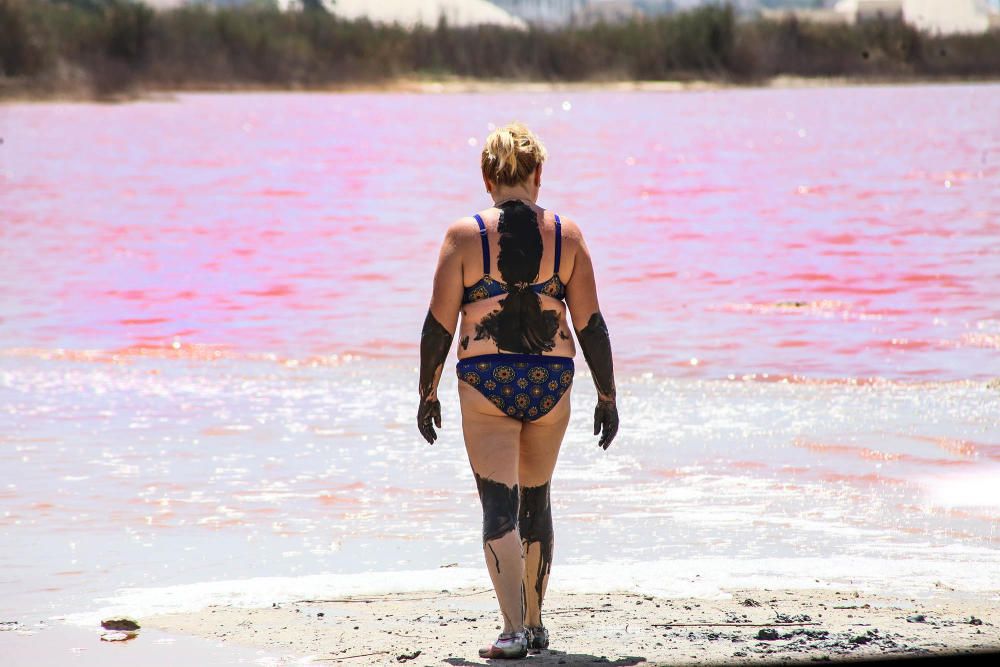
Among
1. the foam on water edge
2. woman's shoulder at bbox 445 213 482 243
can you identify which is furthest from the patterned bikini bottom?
the foam on water edge

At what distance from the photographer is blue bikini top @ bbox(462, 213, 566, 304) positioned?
14.9 ft

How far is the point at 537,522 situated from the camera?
15.6ft

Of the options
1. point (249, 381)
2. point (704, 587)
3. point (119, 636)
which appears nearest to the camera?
point (119, 636)

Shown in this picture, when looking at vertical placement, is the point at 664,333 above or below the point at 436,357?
below

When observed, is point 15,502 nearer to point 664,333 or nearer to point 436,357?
point 436,357

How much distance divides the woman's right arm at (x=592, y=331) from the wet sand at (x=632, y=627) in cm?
61

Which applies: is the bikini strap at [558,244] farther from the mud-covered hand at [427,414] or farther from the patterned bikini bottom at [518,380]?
the mud-covered hand at [427,414]

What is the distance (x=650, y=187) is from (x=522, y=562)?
2653 centimetres

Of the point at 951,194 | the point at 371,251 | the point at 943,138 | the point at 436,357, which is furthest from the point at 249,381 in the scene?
the point at 943,138

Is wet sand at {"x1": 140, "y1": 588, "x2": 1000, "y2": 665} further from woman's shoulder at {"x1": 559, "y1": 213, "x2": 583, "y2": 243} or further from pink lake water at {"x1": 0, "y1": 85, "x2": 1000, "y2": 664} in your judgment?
woman's shoulder at {"x1": 559, "y1": 213, "x2": 583, "y2": 243}

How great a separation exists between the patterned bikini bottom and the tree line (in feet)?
238

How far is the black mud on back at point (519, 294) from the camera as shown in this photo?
456cm

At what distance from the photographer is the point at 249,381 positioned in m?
10.3

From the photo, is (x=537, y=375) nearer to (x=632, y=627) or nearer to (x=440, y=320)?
(x=440, y=320)
